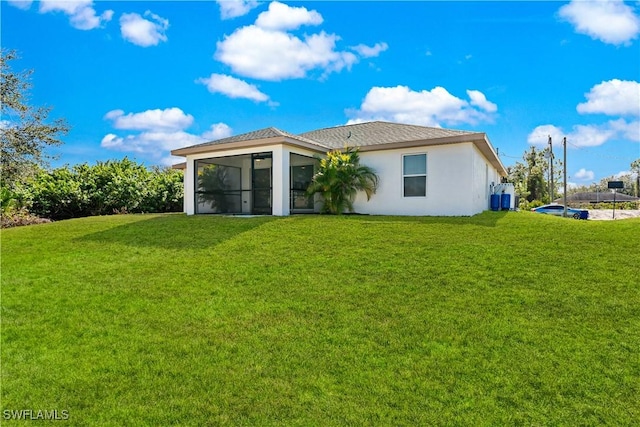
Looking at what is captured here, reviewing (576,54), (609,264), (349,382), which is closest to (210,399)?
(349,382)

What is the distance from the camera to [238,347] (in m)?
4.20

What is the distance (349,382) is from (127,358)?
237cm

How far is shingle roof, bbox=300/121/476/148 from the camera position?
506 inches

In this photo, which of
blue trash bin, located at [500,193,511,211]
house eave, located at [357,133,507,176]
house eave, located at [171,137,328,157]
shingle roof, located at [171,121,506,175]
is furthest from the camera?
blue trash bin, located at [500,193,511,211]

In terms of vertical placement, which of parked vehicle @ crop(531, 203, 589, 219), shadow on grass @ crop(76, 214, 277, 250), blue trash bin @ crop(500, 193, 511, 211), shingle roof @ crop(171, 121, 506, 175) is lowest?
shadow on grass @ crop(76, 214, 277, 250)

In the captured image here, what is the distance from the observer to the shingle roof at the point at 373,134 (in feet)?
42.1

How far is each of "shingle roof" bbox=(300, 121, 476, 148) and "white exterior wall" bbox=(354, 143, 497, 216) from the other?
0.53 meters

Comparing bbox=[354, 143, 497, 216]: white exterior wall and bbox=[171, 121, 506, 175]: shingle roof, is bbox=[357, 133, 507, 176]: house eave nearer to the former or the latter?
bbox=[171, 121, 506, 175]: shingle roof

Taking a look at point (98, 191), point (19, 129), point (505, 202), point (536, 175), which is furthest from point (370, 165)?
point (536, 175)

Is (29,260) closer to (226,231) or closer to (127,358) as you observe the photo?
(226,231)

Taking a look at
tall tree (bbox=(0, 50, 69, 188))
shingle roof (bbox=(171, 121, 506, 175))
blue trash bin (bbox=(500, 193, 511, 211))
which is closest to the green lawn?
shingle roof (bbox=(171, 121, 506, 175))

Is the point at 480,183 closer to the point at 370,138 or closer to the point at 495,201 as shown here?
the point at 495,201

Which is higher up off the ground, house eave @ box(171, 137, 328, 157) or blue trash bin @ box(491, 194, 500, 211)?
house eave @ box(171, 137, 328, 157)

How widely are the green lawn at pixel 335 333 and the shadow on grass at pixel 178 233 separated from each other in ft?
2.88
